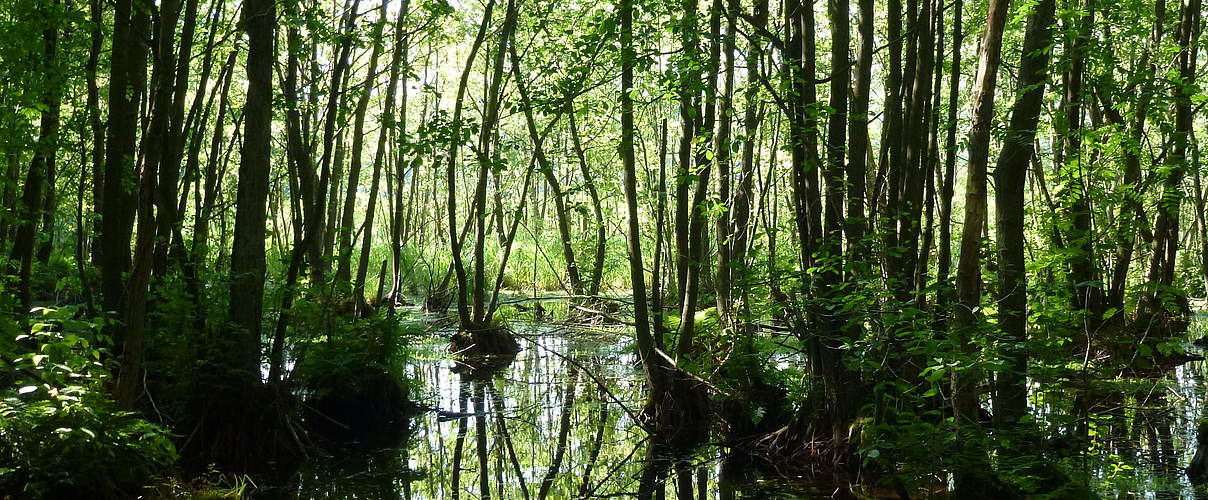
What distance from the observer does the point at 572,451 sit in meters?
7.50

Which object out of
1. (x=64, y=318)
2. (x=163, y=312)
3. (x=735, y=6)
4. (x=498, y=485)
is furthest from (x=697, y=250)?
(x=64, y=318)

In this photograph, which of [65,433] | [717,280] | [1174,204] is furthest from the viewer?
[717,280]

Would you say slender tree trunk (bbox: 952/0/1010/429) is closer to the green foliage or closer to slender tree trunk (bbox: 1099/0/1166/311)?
slender tree trunk (bbox: 1099/0/1166/311)

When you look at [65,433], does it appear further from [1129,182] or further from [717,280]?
[1129,182]

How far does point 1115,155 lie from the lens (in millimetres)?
6836

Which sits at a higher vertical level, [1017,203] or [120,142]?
[120,142]

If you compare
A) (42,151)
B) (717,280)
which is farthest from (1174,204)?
(42,151)

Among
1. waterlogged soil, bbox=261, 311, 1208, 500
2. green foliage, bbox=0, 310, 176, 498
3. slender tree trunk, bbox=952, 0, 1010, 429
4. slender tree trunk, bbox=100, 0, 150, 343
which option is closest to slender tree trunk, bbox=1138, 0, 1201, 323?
waterlogged soil, bbox=261, 311, 1208, 500

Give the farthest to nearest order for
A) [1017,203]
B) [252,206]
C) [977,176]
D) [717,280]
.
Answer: [717,280] → [252,206] → [1017,203] → [977,176]

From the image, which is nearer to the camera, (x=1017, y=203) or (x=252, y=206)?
(x=1017, y=203)

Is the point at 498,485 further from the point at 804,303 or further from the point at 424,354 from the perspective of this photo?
the point at 424,354

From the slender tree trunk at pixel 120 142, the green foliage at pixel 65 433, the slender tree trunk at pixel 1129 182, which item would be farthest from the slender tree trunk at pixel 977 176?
Answer: the slender tree trunk at pixel 120 142

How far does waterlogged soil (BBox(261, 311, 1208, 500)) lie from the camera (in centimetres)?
603

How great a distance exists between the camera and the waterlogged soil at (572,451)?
19.8ft
